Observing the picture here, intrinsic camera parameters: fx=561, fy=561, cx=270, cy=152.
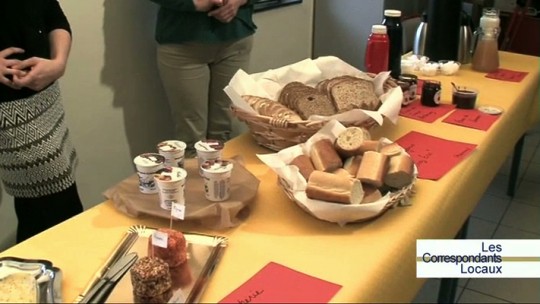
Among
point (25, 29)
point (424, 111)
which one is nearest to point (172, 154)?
point (25, 29)

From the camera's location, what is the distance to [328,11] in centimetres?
357

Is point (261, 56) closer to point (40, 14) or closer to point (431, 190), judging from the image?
point (40, 14)

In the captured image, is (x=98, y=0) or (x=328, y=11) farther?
(x=328, y=11)

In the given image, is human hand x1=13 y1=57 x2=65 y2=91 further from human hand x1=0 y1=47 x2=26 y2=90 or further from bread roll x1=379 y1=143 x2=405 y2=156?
bread roll x1=379 y1=143 x2=405 y2=156

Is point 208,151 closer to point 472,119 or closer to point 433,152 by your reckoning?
point 433,152

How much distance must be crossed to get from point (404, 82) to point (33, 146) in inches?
44.9

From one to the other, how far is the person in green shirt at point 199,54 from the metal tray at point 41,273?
3.37 ft

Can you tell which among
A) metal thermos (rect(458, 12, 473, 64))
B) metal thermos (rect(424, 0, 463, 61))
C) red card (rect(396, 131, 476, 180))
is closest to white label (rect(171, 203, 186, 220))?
red card (rect(396, 131, 476, 180))

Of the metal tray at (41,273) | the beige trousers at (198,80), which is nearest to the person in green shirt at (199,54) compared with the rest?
the beige trousers at (198,80)

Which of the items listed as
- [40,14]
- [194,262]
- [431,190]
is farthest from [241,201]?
[40,14]

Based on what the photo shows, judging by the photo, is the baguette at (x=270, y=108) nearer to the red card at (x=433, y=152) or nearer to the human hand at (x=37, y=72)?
the red card at (x=433, y=152)

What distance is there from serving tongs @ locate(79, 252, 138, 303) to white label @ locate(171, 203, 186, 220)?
4.2 inches

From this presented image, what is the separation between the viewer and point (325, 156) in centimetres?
124

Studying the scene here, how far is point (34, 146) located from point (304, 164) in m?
0.78
